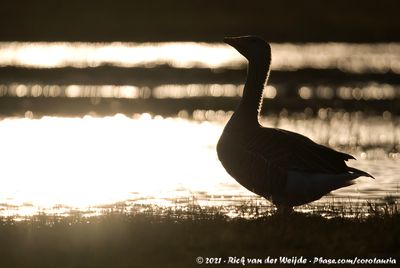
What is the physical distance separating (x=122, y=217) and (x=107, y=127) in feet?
55.9

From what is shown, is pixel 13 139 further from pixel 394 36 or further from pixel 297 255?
pixel 394 36

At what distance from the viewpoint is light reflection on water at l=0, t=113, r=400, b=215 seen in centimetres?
1672

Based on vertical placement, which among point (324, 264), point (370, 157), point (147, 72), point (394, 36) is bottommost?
point (324, 264)

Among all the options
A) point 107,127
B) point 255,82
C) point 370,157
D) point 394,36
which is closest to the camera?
point 255,82

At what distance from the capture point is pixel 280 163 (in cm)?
1242

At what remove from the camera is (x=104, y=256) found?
34.1 ft

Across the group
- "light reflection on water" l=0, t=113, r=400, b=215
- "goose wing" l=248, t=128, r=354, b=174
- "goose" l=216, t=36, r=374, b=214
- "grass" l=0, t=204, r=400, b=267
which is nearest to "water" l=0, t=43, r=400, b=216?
"light reflection on water" l=0, t=113, r=400, b=215

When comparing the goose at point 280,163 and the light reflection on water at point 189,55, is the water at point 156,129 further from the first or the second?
the goose at point 280,163

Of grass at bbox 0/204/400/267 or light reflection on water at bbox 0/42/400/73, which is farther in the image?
light reflection on water at bbox 0/42/400/73

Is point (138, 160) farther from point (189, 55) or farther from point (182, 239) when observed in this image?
point (189, 55)

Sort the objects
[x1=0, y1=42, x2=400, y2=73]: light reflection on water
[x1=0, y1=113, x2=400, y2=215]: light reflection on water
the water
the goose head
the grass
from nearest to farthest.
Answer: the grass < the goose head < [x1=0, y1=113, x2=400, y2=215]: light reflection on water < the water < [x1=0, y1=42, x2=400, y2=73]: light reflection on water

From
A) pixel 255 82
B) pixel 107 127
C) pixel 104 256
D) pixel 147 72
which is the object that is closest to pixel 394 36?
pixel 147 72

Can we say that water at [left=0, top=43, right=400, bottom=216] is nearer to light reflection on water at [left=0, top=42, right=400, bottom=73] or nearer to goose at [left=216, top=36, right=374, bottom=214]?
light reflection on water at [left=0, top=42, right=400, bottom=73]

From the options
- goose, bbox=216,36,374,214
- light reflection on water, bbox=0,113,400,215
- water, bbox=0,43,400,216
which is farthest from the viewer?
water, bbox=0,43,400,216
